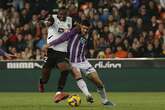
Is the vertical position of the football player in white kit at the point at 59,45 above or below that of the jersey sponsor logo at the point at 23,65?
above

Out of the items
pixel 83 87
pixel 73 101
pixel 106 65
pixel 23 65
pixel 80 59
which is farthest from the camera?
pixel 23 65

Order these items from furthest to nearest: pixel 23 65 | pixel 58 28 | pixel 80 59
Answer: pixel 23 65
pixel 80 59
pixel 58 28

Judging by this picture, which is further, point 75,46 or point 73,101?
point 75,46

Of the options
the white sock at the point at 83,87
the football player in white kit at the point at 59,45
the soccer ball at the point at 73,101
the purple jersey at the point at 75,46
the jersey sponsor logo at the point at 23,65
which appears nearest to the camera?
the soccer ball at the point at 73,101

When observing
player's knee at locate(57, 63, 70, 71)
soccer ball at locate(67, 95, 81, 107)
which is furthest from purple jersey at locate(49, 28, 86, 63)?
soccer ball at locate(67, 95, 81, 107)

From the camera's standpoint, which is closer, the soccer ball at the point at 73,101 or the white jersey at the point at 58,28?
the soccer ball at the point at 73,101

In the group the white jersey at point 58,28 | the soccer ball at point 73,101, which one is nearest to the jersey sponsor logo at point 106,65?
the white jersey at point 58,28

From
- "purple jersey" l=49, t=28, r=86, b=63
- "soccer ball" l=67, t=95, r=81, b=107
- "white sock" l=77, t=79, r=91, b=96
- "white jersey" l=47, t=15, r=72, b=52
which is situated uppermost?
"white jersey" l=47, t=15, r=72, b=52

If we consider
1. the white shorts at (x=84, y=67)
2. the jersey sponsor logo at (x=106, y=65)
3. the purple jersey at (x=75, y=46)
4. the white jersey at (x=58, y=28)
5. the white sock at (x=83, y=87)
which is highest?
the white jersey at (x=58, y=28)

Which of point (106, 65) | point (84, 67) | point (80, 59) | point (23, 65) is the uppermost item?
point (80, 59)

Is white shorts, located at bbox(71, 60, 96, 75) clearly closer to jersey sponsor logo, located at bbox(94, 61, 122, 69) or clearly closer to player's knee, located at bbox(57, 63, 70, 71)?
player's knee, located at bbox(57, 63, 70, 71)

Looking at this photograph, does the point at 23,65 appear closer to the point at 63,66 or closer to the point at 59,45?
the point at 59,45

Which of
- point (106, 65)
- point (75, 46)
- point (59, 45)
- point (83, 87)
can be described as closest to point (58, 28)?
point (59, 45)

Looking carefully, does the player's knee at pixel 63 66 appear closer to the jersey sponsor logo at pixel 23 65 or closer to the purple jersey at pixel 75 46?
the purple jersey at pixel 75 46
